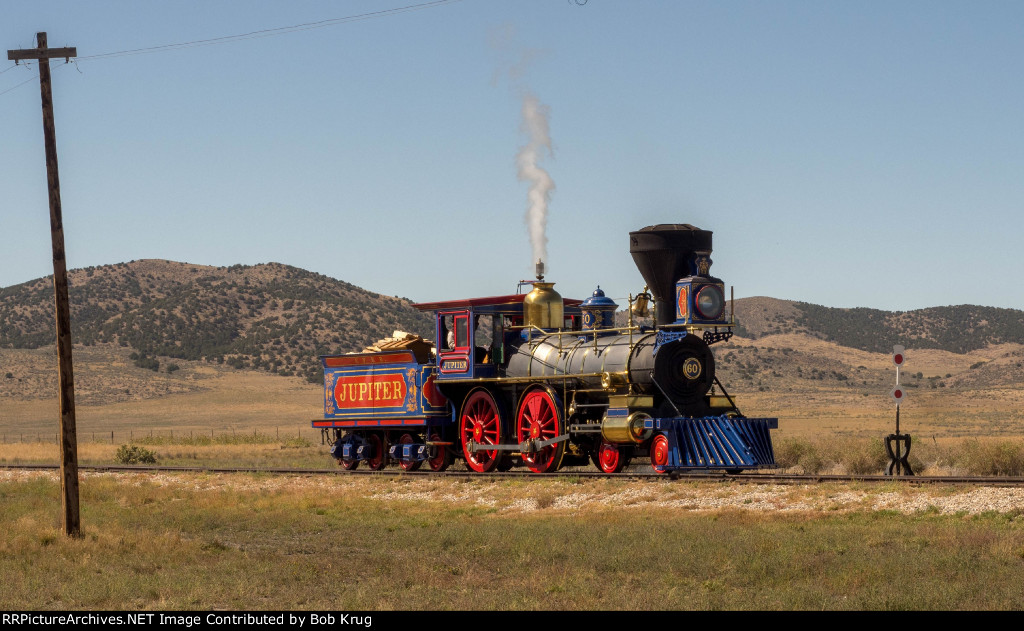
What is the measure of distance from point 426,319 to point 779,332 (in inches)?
2223

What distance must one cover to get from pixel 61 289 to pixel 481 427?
39.5 ft

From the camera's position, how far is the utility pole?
1847 cm

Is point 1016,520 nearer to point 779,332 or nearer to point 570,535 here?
point 570,535

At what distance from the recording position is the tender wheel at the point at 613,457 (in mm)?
25156

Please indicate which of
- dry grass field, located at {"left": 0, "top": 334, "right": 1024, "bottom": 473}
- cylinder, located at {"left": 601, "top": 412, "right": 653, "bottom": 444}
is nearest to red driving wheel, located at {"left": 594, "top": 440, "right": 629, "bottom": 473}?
cylinder, located at {"left": 601, "top": 412, "right": 653, "bottom": 444}

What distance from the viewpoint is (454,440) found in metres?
29.8

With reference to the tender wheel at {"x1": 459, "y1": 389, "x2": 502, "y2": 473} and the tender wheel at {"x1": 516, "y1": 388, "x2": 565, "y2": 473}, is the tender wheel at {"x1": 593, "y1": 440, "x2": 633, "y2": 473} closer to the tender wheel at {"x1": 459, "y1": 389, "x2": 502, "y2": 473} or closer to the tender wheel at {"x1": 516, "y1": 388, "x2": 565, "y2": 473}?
the tender wheel at {"x1": 516, "y1": 388, "x2": 565, "y2": 473}

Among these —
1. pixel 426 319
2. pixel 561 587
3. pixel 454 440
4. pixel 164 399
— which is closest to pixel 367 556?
pixel 561 587

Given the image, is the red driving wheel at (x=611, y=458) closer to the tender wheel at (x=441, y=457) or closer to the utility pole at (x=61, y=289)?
the tender wheel at (x=441, y=457)

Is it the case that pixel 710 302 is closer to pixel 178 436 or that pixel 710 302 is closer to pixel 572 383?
pixel 572 383

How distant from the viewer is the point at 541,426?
26.4 m

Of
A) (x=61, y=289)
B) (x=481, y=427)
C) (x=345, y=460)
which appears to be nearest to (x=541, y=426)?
(x=481, y=427)

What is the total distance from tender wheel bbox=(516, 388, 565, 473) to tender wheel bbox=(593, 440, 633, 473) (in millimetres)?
978
